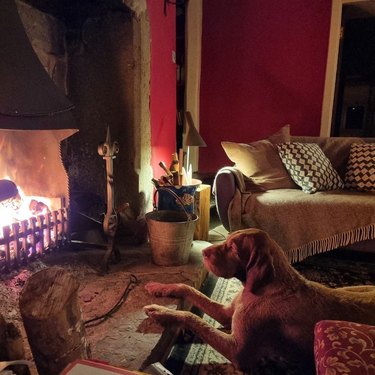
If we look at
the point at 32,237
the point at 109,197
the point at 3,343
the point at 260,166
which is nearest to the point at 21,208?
the point at 32,237

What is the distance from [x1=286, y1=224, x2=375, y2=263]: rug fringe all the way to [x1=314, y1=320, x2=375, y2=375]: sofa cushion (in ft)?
4.60

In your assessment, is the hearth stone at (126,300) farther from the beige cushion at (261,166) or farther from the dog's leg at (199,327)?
the beige cushion at (261,166)

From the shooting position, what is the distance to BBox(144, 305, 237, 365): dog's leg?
1.19m

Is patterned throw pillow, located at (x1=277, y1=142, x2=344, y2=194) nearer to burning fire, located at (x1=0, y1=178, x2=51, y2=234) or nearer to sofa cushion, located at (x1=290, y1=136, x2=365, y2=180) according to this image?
sofa cushion, located at (x1=290, y1=136, x2=365, y2=180)

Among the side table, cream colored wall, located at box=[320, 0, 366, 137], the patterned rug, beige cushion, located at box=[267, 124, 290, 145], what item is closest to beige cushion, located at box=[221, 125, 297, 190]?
beige cushion, located at box=[267, 124, 290, 145]

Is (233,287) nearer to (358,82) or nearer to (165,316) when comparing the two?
(165,316)

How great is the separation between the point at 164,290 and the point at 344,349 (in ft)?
2.90

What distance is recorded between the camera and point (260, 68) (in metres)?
3.64

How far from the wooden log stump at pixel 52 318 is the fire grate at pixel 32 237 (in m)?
0.61

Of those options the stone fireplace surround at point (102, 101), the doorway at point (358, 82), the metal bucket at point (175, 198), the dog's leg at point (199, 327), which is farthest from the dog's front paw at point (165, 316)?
the doorway at point (358, 82)

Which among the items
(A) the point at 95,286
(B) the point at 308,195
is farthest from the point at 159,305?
(B) the point at 308,195

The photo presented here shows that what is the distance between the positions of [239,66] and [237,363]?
323cm

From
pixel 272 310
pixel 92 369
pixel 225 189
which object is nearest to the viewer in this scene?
pixel 92 369

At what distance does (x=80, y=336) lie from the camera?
0.92 meters
